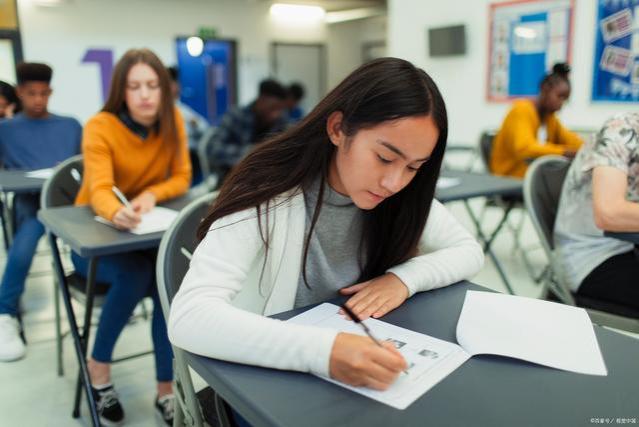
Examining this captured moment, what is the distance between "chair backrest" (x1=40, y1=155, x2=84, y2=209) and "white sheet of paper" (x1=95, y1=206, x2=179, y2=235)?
431mm

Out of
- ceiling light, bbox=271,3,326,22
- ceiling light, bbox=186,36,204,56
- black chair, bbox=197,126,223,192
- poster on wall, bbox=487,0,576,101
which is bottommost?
black chair, bbox=197,126,223,192

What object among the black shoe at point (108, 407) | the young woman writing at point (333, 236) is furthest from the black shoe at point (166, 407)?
the young woman writing at point (333, 236)

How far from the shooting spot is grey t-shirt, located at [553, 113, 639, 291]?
1512 millimetres

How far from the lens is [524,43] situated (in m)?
5.19

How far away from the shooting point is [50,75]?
3045mm

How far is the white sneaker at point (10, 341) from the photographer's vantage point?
224 cm

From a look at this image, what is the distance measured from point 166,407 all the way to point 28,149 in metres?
2.17

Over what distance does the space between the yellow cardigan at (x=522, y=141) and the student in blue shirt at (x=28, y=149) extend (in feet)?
8.73

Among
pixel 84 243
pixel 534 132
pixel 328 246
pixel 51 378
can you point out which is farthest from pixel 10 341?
pixel 534 132

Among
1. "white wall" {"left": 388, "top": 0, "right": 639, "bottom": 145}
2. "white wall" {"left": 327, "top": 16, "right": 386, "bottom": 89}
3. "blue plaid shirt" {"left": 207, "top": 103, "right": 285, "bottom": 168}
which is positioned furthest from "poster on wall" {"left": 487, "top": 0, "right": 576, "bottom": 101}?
"white wall" {"left": 327, "top": 16, "right": 386, "bottom": 89}

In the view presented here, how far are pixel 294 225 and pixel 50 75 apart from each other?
2.62 metres

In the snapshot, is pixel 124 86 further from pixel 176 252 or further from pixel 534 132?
pixel 534 132

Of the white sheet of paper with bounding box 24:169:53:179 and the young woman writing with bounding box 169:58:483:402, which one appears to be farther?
the white sheet of paper with bounding box 24:169:53:179

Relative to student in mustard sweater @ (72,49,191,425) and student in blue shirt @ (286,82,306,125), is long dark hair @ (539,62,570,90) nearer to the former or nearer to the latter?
student in blue shirt @ (286,82,306,125)
